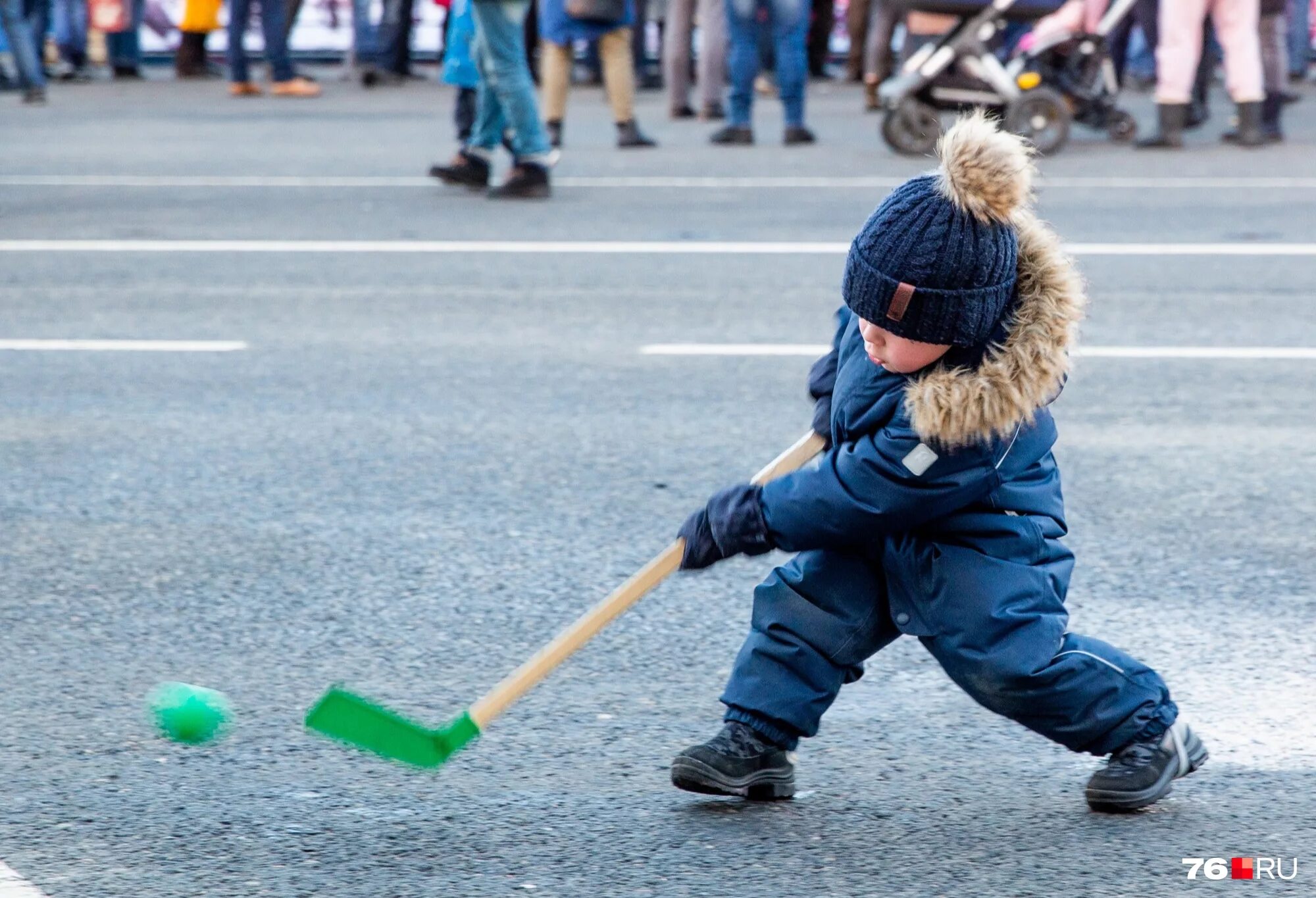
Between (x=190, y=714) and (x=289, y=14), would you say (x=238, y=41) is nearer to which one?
(x=289, y=14)

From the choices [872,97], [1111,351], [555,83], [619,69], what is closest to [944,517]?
[1111,351]

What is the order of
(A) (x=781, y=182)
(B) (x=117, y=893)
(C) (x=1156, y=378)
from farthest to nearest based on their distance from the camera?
(A) (x=781, y=182), (C) (x=1156, y=378), (B) (x=117, y=893)

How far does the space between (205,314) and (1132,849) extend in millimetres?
4649

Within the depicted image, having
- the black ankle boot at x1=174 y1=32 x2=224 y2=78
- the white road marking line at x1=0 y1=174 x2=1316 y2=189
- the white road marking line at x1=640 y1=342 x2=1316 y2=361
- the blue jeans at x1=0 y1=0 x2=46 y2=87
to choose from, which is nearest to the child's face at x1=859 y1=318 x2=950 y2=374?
the white road marking line at x1=640 y1=342 x2=1316 y2=361

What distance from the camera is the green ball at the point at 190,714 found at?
3080mm

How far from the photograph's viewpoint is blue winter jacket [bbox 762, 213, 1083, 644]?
270 centimetres

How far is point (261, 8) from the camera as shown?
14.3 metres

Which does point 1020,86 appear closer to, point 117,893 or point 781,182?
point 781,182

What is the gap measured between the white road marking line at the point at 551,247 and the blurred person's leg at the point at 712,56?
451 centimetres

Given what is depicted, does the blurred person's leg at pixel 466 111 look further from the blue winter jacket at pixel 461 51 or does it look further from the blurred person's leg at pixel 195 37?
the blurred person's leg at pixel 195 37

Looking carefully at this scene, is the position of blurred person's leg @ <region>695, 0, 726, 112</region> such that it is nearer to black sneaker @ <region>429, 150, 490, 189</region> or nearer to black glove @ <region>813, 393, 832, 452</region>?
black sneaker @ <region>429, 150, 490, 189</region>

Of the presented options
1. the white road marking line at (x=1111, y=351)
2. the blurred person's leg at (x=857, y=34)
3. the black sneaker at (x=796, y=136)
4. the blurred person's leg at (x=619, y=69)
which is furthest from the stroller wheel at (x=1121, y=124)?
the white road marking line at (x=1111, y=351)

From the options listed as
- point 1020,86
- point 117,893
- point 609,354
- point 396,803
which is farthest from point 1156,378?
point 1020,86

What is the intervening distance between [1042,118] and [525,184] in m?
3.26
